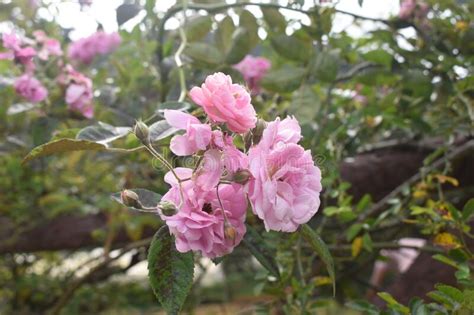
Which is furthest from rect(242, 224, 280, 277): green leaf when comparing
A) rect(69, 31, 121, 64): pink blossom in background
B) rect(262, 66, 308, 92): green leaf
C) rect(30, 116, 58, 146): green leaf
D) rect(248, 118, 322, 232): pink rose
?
rect(69, 31, 121, 64): pink blossom in background

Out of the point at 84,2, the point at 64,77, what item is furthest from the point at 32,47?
the point at 84,2

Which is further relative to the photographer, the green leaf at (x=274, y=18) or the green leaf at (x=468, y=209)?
the green leaf at (x=274, y=18)

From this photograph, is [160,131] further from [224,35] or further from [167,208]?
[224,35]

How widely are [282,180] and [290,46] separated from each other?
530 mm

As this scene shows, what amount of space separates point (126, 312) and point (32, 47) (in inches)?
52.8

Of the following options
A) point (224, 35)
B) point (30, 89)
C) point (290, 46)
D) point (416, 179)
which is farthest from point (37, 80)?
point (416, 179)

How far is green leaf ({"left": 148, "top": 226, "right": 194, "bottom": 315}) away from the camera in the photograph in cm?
51

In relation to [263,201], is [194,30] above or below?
below

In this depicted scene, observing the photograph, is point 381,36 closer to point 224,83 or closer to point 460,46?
point 460,46

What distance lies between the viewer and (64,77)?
979mm

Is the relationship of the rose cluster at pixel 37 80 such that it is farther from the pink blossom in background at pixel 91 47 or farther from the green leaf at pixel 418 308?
the green leaf at pixel 418 308

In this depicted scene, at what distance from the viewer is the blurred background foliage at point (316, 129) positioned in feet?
2.70

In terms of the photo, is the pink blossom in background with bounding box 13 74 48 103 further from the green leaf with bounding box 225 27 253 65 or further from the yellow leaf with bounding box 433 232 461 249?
the yellow leaf with bounding box 433 232 461 249

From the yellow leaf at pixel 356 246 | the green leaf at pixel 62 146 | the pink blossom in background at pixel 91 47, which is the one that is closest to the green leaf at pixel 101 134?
the green leaf at pixel 62 146
